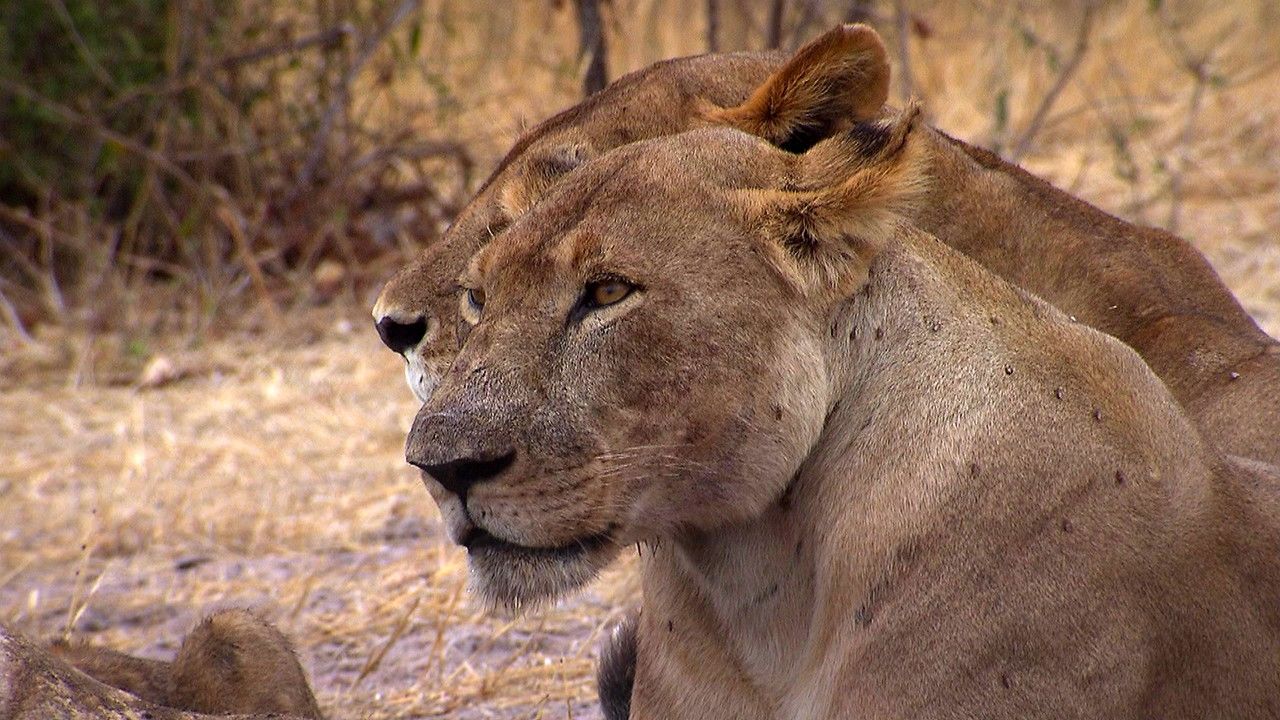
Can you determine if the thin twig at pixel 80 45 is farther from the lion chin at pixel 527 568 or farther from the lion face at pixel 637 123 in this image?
the lion chin at pixel 527 568

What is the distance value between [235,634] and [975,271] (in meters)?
1.79

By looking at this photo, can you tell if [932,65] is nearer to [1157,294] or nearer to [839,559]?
[1157,294]

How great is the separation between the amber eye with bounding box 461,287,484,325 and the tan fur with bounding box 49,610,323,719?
119 centimetres

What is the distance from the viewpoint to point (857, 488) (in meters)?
2.30

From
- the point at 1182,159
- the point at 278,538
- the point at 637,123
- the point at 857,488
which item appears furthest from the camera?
the point at 1182,159

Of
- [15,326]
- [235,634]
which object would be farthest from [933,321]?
[15,326]

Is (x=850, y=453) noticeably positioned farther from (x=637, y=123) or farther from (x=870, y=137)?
(x=637, y=123)

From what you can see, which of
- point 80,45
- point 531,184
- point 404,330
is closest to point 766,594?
point 531,184

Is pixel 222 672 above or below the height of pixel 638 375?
below

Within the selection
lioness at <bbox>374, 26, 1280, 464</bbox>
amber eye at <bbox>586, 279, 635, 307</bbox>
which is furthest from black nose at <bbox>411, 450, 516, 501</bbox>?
lioness at <bbox>374, 26, 1280, 464</bbox>

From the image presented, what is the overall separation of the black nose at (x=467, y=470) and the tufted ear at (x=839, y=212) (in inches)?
18.4

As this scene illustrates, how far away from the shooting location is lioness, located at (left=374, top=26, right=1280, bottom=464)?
3070 mm

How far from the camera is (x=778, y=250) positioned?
229 cm

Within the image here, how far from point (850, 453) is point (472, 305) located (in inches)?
24.0
